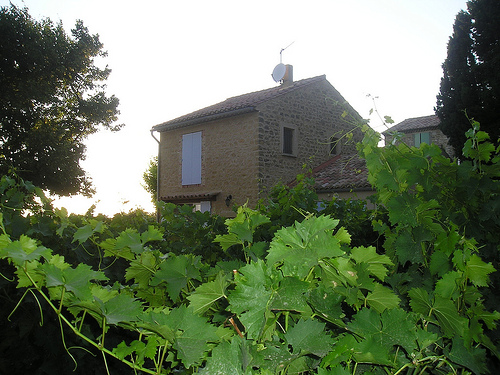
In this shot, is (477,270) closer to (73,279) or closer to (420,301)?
(420,301)

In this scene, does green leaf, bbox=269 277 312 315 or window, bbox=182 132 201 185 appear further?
window, bbox=182 132 201 185

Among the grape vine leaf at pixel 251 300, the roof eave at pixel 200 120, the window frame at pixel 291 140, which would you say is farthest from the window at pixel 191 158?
the grape vine leaf at pixel 251 300

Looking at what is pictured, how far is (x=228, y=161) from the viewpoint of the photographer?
14.9 m

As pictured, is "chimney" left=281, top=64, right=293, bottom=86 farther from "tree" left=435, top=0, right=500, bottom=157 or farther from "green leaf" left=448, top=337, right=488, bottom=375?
"green leaf" left=448, top=337, right=488, bottom=375

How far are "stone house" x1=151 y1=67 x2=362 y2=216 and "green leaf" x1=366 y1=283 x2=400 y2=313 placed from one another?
12.5 metres

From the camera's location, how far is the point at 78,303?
809 mm

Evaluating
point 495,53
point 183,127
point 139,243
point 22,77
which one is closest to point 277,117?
point 183,127

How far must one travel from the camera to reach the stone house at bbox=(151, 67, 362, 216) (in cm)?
1433

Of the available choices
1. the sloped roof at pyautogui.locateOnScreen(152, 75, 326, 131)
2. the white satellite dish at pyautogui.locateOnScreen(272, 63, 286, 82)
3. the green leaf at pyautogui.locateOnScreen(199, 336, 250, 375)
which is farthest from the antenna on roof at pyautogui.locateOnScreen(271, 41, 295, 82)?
the green leaf at pyautogui.locateOnScreen(199, 336, 250, 375)

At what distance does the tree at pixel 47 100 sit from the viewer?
18781 millimetres

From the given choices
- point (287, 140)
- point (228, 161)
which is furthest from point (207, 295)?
point (287, 140)

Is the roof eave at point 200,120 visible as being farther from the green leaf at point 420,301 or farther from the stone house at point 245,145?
the green leaf at point 420,301

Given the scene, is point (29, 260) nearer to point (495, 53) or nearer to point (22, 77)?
point (495, 53)

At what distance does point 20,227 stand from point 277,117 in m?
13.2
